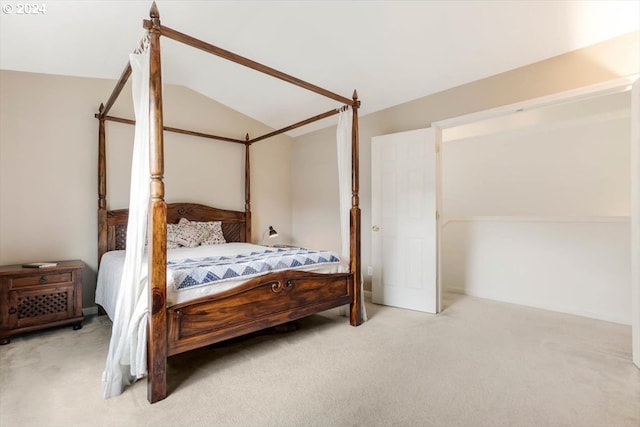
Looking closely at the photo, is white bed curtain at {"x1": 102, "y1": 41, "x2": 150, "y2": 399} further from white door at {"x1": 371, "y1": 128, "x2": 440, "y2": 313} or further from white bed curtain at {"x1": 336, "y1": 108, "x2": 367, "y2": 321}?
white door at {"x1": 371, "y1": 128, "x2": 440, "y2": 313}

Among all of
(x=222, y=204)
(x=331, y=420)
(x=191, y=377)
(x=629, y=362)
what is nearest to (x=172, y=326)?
(x=191, y=377)

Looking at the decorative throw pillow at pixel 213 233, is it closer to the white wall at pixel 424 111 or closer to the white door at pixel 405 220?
the white wall at pixel 424 111

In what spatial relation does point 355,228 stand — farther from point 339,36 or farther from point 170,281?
point 339,36

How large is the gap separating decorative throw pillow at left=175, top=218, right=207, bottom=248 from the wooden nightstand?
3.28 feet

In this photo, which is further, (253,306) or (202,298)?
(253,306)

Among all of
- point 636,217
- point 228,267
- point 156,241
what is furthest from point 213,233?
point 636,217

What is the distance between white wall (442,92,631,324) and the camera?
10.7 ft

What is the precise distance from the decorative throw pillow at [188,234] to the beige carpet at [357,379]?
1.14m

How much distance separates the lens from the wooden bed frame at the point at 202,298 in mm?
1780

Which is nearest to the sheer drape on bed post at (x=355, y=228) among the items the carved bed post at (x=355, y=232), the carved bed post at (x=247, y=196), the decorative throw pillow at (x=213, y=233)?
the carved bed post at (x=355, y=232)

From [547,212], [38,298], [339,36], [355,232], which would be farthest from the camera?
[547,212]

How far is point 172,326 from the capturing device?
188 centimetres

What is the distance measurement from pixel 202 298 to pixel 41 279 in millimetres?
1829

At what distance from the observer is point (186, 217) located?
4016 mm
